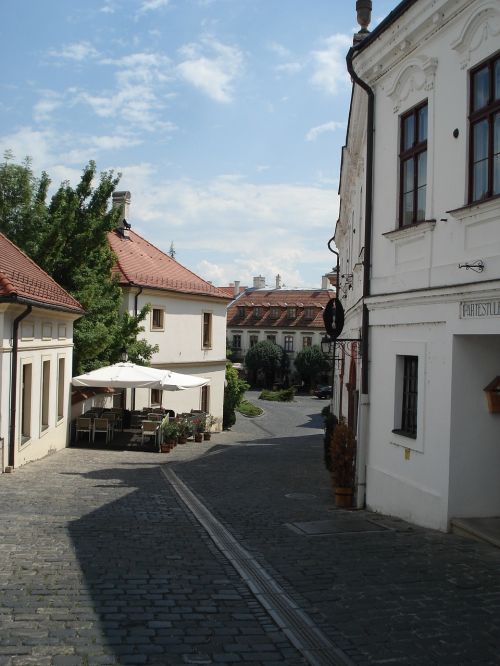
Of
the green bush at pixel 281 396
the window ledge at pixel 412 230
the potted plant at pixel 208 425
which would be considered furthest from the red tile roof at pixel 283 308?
the window ledge at pixel 412 230

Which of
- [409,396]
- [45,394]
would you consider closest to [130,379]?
[45,394]

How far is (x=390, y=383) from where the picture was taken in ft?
35.0

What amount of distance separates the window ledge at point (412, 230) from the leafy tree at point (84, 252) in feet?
46.6

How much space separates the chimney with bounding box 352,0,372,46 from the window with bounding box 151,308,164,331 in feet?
58.2

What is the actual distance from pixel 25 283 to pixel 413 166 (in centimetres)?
967

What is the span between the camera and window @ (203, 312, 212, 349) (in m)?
33.7

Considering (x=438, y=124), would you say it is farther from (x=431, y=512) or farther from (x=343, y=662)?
(x=343, y=662)

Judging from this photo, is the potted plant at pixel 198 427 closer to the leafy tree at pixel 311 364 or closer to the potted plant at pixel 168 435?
the potted plant at pixel 168 435

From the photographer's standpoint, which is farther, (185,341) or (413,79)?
(185,341)

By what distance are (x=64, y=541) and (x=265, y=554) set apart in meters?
2.38

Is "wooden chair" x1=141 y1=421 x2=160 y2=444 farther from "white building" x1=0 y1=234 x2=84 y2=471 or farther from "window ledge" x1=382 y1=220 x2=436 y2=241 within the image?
"window ledge" x1=382 y1=220 x2=436 y2=241

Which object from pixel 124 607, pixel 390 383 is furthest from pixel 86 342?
pixel 124 607

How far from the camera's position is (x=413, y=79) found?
32.8 feet

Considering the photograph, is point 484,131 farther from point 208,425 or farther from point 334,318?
point 208,425
